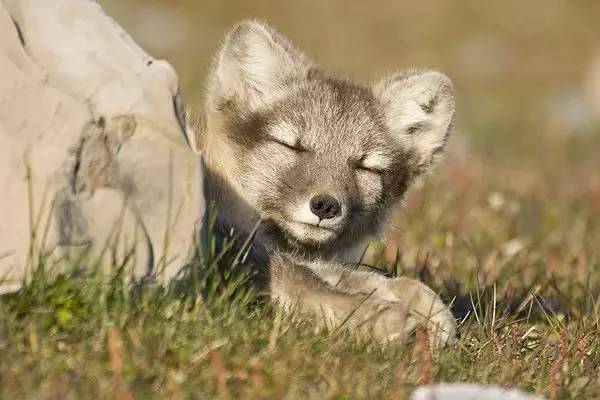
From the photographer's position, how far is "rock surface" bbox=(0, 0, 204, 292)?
3.81 m

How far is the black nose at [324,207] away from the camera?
5051 millimetres

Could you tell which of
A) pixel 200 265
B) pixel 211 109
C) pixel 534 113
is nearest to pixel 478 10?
pixel 534 113

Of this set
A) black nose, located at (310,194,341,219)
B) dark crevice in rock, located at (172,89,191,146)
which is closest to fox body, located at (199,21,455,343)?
black nose, located at (310,194,341,219)

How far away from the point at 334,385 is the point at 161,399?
1.91 ft

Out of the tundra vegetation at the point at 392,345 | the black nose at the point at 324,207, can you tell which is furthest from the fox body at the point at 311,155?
the tundra vegetation at the point at 392,345

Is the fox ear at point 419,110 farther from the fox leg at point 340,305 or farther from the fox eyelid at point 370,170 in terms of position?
the fox leg at point 340,305

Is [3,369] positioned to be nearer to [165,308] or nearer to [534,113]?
[165,308]

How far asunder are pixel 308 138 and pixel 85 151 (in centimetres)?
173

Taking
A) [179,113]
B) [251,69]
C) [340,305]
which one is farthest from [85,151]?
[251,69]

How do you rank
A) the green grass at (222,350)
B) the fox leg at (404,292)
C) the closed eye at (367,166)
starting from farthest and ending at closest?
1. the closed eye at (367,166)
2. the fox leg at (404,292)
3. the green grass at (222,350)

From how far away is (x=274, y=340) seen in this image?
379cm

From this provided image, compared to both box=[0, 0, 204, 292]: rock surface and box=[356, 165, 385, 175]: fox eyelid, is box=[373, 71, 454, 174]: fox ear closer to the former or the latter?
box=[356, 165, 385, 175]: fox eyelid

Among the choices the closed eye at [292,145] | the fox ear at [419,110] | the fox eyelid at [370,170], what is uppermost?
the fox ear at [419,110]

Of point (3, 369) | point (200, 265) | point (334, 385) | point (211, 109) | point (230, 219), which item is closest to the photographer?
point (3, 369)
